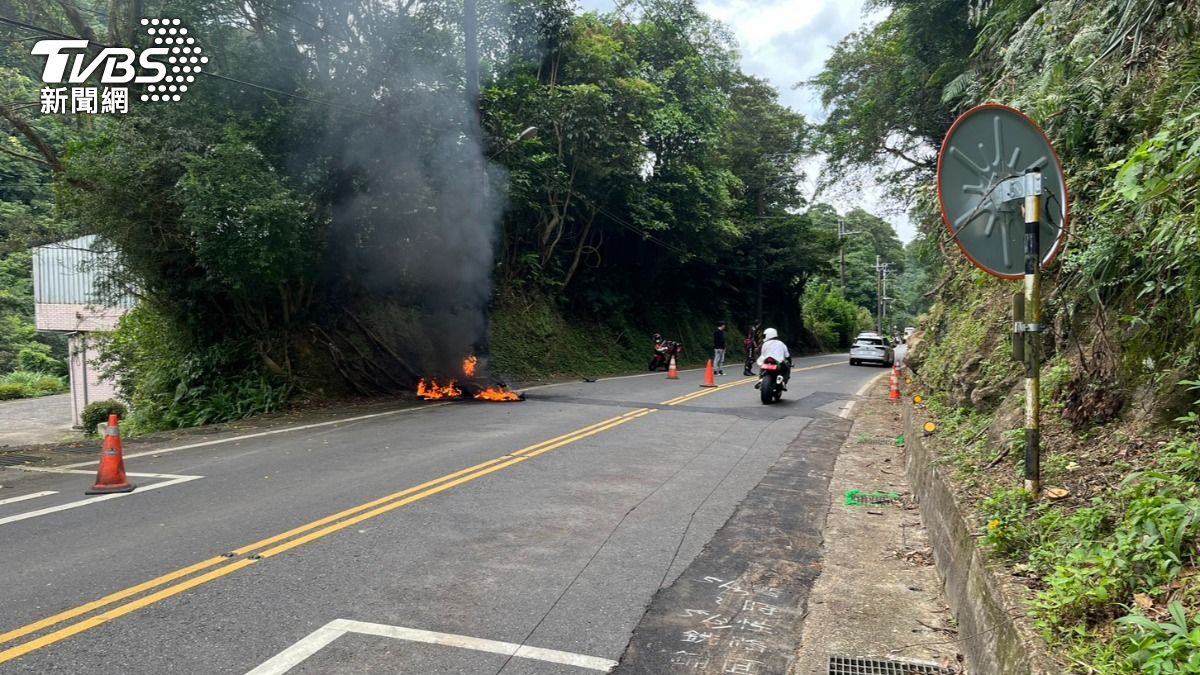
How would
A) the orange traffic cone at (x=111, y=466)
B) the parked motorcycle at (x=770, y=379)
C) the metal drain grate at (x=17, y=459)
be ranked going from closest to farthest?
the orange traffic cone at (x=111, y=466) → the metal drain grate at (x=17, y=459) → the parked motorcycle at (x=770, y=379)

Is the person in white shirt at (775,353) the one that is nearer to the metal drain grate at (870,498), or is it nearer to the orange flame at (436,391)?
the orange flame at (436,391)

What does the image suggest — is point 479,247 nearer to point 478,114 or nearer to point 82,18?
point 478,114

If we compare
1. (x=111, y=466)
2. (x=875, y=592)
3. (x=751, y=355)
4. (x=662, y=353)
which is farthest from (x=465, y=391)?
(x=875, y=592)

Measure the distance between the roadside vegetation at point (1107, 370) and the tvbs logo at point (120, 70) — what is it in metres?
12.1

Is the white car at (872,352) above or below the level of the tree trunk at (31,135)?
below

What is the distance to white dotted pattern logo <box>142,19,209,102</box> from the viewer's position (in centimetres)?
1172

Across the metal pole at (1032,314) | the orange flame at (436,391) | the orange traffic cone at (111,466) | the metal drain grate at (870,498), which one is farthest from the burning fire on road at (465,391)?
the metal pole at (1032,314)

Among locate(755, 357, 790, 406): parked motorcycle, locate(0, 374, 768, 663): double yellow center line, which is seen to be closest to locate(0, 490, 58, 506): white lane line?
locate(0, 374, 768, 663): double yellow center line

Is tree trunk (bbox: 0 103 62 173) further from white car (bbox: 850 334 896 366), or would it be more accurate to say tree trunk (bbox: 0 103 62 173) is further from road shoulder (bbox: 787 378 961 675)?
white car (bbox: 850 334 896 366)

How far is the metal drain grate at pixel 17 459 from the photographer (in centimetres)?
825

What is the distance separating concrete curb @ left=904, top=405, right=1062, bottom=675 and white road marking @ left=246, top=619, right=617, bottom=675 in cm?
169

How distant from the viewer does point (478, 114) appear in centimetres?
1488

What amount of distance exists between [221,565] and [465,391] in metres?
10.2

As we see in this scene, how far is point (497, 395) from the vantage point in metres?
14.1
